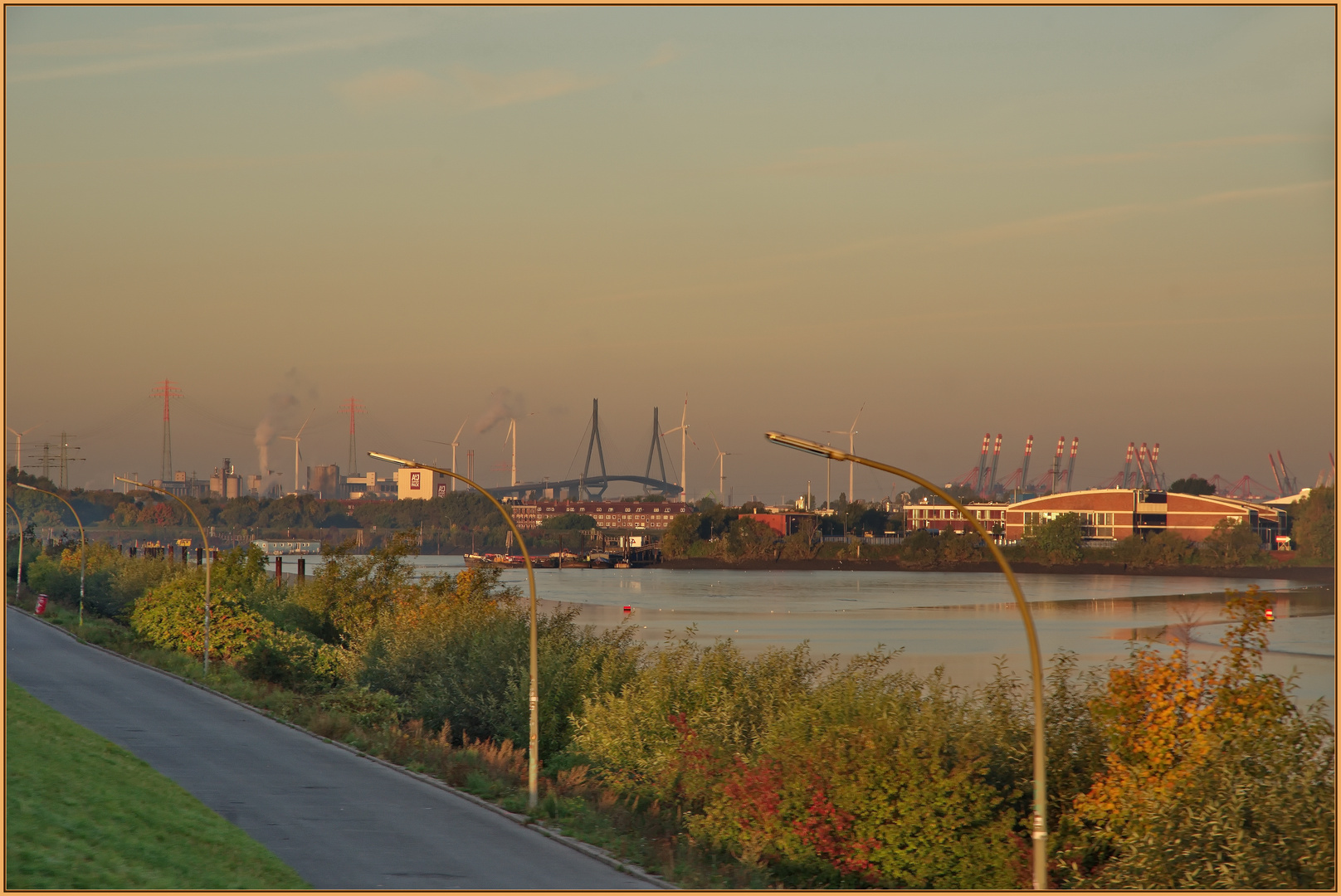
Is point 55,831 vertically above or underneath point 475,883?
above

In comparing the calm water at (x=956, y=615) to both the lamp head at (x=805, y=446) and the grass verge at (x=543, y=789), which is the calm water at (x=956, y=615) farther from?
the lamp head at (x=805, y=446)

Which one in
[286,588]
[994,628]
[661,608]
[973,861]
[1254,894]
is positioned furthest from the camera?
[661,608]

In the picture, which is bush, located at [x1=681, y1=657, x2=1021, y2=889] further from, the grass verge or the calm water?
the calm water

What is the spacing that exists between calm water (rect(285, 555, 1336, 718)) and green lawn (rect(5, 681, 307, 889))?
35.3 m

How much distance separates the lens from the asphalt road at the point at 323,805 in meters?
23.2

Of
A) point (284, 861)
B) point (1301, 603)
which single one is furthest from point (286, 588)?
point (1301, 603)

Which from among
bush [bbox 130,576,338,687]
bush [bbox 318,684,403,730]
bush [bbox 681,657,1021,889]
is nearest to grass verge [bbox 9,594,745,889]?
bush [bbox 318,684,403,730]

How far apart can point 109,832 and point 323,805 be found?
701 cm

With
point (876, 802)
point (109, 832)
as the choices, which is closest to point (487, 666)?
point (876, 802)

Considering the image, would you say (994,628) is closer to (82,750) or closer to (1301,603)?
(1301,603)

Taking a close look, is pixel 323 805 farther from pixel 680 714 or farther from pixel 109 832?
pixel 680 714

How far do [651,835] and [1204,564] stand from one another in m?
187

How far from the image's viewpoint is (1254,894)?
20234 mm

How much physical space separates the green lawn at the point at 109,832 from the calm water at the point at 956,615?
35.3m
